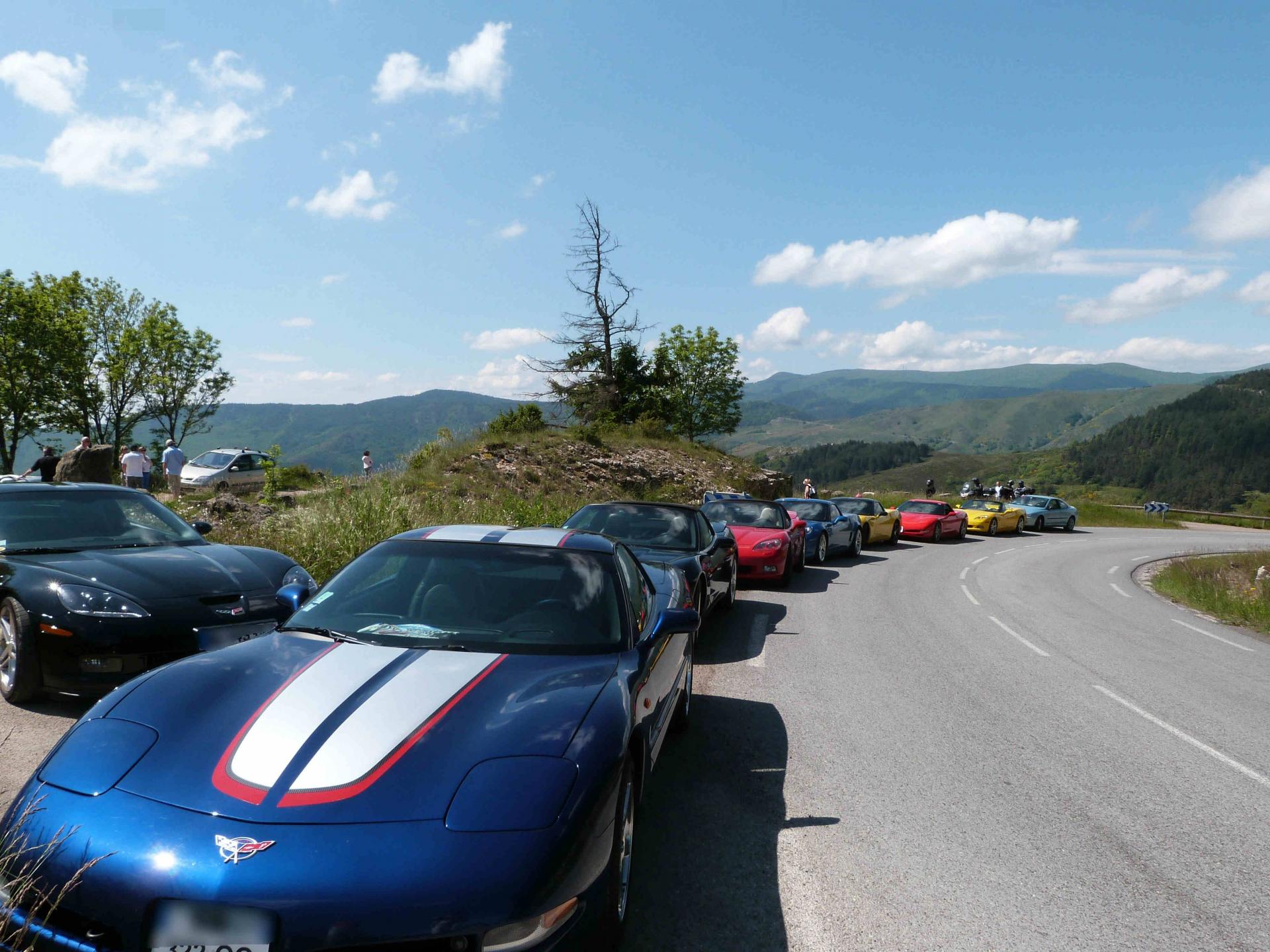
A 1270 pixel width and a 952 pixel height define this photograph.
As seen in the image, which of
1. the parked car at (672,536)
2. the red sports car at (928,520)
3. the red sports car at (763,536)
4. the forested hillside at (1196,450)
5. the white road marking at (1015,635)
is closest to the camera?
the parked car at (672,536)

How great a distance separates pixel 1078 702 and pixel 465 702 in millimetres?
6017

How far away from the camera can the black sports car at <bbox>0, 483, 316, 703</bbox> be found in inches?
188

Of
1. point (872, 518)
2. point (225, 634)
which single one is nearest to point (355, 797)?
point (225, 634)

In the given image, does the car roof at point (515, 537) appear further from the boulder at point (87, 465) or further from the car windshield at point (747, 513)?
the boulder at point (87, 465)

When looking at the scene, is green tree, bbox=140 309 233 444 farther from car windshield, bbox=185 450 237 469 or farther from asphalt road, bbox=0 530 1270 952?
asphalt road, bbox=0 530 1270 952

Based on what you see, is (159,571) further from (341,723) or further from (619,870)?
(619,870)

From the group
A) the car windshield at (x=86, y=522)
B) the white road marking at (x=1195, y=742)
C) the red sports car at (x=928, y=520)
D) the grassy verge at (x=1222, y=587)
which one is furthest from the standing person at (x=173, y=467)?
the grassy verge at (x=1222, y=587)

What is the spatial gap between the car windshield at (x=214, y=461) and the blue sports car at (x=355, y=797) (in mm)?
25122

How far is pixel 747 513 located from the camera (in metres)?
14.1

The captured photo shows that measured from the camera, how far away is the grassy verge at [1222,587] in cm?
1329

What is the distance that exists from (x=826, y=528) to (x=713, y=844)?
45.8 ft

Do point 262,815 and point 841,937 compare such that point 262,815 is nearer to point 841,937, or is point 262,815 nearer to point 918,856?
point 841,937

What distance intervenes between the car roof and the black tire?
4.70ft

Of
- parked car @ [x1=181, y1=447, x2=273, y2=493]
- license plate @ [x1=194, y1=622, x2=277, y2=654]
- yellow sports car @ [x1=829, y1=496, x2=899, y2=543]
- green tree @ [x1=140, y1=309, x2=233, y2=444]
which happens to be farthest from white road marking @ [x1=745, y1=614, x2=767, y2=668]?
green tree @ [x1=140, y1=309, x2=233, y2=444]
